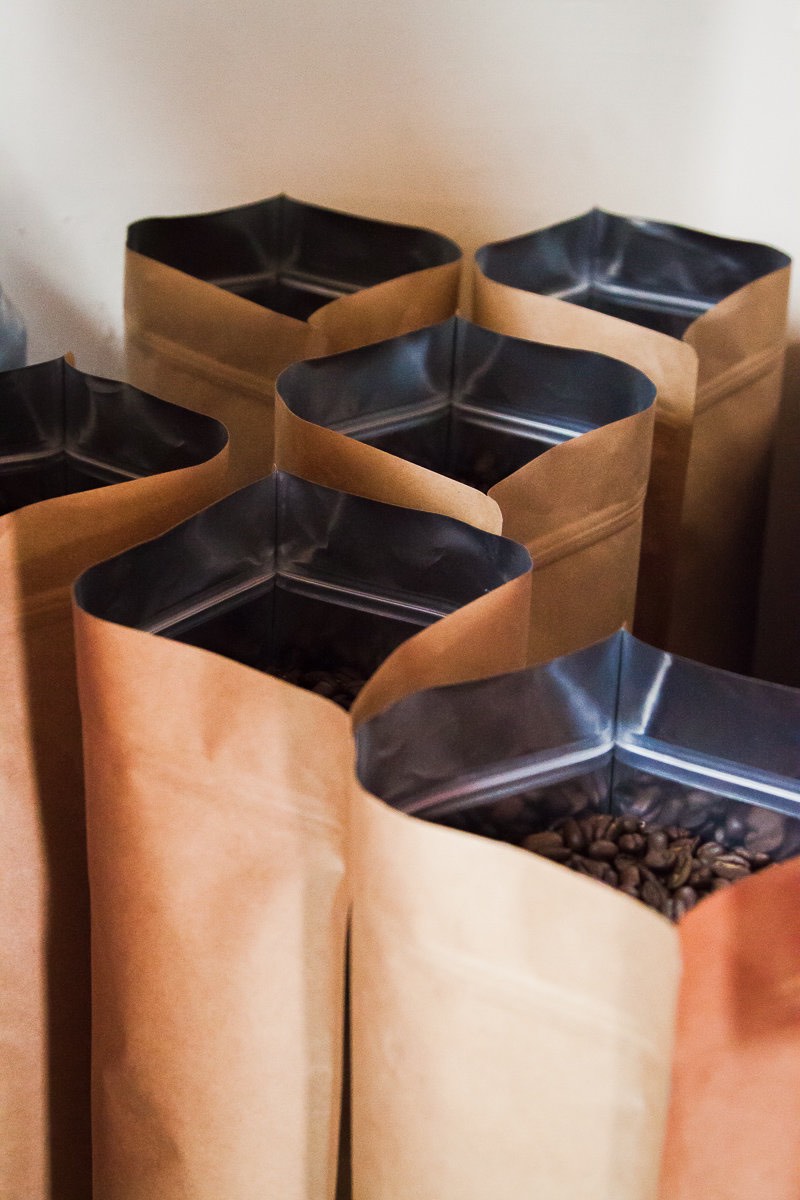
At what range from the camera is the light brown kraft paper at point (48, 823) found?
0.62 m

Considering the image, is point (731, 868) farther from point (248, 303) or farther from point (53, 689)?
point (248, 303)

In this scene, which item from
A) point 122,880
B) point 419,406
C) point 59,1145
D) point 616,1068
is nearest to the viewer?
point 616,1068

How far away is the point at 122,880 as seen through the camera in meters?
0.58

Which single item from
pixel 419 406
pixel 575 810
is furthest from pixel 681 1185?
pixel 419 406

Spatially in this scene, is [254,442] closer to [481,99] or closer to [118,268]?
[118,268]

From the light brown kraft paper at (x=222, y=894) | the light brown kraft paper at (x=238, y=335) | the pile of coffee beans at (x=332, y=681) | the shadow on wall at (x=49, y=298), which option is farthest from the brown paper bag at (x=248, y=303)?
the light brown kraft paper at (x=222, y=894)

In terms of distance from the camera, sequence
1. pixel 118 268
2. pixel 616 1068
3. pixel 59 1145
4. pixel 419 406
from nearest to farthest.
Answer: pixel 616 1068 < pixel 59 1145 < pixel 419 406 < pixel 118 268

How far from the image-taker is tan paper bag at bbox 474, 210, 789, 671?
2.77ft

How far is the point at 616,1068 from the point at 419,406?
49cm

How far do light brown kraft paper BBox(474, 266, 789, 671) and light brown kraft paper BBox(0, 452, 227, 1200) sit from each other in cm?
29

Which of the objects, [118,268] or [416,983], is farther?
[118,268]

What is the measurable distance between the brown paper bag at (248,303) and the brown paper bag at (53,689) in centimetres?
12

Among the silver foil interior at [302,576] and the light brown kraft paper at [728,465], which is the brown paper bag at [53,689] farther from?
the light brown kraft paper at [728,465]

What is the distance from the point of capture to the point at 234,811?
1.77 ft
